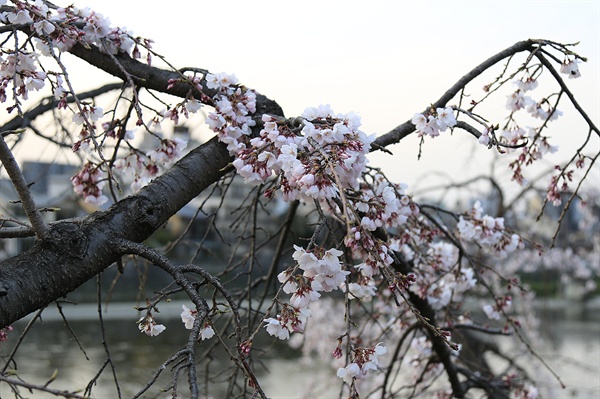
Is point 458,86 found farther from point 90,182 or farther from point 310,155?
point 90,182

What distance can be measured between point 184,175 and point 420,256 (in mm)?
942

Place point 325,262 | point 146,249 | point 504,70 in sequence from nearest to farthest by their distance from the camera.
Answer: point 325,262 → point 146,249 → point 504,70

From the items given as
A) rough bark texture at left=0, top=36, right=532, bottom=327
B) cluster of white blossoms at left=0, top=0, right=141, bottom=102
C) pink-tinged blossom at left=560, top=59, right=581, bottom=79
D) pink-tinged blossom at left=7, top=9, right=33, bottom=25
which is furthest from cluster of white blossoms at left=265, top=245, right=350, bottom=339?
pink-tinged blossom at left=560, top=59, right=581, bottom=79

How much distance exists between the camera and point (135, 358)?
31.8 ft

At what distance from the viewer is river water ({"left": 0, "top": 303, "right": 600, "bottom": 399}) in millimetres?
7301

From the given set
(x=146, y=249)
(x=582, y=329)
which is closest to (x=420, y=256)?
(x=146, y=249)

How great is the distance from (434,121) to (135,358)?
871 cm

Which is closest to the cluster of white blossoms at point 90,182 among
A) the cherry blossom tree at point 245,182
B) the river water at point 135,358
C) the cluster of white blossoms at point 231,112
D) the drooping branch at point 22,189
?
the cherry blossom tree at point 245,182

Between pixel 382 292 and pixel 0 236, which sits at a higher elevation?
pixel 382 292

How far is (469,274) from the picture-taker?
2.81 m

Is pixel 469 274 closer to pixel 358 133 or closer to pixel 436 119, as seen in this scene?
pixel 436 119

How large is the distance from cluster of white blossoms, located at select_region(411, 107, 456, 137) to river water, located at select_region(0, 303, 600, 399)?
3810 millimetres

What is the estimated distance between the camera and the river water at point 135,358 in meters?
7.30

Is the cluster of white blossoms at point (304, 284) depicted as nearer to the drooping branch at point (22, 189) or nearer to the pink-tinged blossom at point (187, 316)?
the pink-tinged blossom at point (187, 316)
